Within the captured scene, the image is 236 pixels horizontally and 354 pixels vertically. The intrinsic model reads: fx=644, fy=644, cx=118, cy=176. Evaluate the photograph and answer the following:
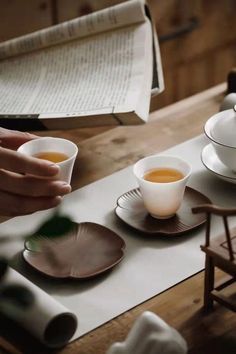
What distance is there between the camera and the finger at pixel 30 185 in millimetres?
801

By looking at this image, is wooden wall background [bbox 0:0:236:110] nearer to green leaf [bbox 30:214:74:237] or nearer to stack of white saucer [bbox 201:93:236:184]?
stack of white saucer [bbox 201:93:236:184]

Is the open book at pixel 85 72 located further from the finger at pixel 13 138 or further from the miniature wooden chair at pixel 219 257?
the miniature wooden chair at pixel 219 257

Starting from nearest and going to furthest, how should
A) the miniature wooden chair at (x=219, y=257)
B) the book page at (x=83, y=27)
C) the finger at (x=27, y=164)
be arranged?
the miniature wooden chair at (x=219, y=257), the finger at (x=27, y=164), the book page at (x=83, y=27)

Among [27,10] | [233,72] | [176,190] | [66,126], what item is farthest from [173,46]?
[176,190]

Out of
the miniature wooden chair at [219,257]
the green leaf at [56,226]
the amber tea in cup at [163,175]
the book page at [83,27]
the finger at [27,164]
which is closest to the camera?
the green leaf at [56,226]

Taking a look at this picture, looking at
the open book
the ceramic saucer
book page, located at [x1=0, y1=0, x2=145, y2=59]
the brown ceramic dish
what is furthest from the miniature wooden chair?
book page, located at [x1=0, y1=0, x2=145, y2=59]

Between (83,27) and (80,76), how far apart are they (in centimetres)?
10

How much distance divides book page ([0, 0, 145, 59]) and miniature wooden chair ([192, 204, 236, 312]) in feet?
2.05

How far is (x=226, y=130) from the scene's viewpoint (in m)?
0.92

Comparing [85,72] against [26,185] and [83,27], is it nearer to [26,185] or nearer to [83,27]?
[83,27]

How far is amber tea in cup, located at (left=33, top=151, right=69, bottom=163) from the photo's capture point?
93cm

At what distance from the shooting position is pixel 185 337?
0.70m

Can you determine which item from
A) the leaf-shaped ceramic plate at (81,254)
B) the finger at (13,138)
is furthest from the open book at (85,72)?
the leaf-shaped ceramic plate at (81,254)

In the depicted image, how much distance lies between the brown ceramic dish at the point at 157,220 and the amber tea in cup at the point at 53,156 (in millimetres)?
Result: 105
